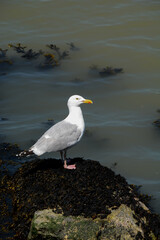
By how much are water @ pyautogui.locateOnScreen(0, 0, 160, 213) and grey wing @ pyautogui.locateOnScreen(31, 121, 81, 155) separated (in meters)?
1.89

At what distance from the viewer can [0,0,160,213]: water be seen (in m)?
8.49

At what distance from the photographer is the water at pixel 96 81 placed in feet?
27.9

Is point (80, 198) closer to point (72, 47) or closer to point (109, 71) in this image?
point (109, 71)

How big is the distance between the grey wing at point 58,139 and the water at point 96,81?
6.20 feet

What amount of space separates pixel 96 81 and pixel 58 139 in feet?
16.9

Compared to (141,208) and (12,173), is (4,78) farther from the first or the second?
(141,208)

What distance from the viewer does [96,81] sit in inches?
432

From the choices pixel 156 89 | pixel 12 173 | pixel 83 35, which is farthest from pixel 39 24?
pixel 12 173

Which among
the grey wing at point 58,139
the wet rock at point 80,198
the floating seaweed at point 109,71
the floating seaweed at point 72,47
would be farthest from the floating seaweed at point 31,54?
the wet rock at point 80,198

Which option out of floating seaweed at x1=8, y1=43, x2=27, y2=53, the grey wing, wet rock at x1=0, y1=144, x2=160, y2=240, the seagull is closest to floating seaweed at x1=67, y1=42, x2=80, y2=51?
floating seaweed at x1=8, y1=43, x2=27, y2=53

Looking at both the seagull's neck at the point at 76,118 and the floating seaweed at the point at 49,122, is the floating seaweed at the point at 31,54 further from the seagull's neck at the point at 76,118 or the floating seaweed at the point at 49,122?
the seagull's neck at the point at 76,118

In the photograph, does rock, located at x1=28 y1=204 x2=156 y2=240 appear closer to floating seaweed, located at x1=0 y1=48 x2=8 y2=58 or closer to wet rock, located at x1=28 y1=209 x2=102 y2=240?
wet rock, located at x1=28 y1=209 x2=102 y2=240

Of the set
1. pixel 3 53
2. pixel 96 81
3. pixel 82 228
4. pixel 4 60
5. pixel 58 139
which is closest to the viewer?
pixel 82 228

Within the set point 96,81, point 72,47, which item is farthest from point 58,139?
point 72,47
